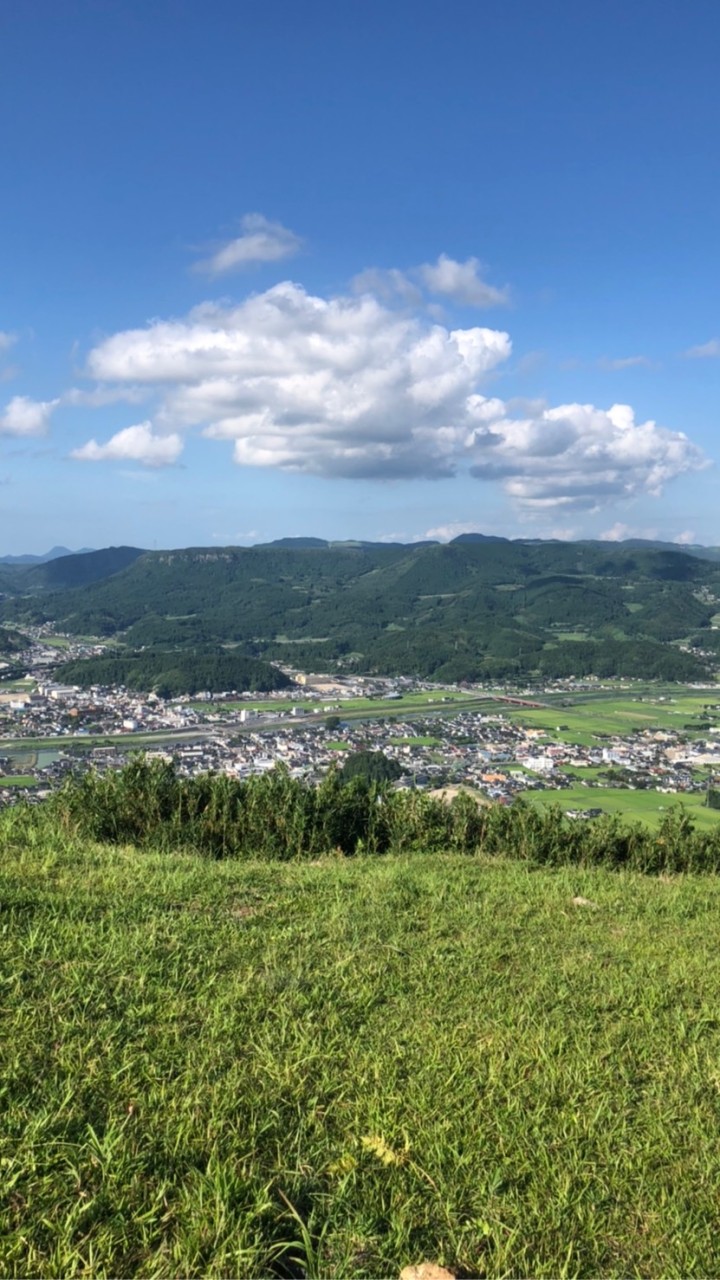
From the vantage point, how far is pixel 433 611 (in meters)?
137

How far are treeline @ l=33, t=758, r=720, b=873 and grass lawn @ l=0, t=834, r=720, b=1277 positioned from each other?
2953 millimetres

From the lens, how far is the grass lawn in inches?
89.3

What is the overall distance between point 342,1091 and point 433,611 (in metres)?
135

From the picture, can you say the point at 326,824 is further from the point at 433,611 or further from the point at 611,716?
the point at 433,611

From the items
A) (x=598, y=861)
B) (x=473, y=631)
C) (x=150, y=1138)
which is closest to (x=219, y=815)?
(x=598, y=861)

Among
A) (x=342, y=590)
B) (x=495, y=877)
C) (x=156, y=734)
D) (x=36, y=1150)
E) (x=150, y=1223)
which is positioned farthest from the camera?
(x=342, y=590)

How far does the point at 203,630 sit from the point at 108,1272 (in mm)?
116830

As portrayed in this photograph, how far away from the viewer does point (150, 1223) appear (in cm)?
221

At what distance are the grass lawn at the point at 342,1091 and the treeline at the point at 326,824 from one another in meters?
2.95

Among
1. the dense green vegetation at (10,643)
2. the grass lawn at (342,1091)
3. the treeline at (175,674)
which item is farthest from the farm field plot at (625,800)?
the dense green vegetation at (10,643)

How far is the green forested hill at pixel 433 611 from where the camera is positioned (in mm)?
94750

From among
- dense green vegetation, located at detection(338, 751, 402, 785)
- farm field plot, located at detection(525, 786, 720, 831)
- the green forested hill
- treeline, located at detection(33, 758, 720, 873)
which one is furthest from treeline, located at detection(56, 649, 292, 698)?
treeline, located at detection(33, 758, 720, 873)

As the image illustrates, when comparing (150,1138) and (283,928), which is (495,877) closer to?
(283,928)

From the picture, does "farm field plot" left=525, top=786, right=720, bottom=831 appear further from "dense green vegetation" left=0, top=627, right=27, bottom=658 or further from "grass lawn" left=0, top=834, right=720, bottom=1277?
"dense green vegetation" left=0, top=627, right=27, bottom=658
